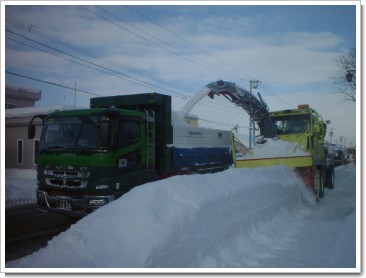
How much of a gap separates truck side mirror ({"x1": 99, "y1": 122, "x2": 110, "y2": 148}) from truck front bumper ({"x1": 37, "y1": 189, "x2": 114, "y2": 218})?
95cm

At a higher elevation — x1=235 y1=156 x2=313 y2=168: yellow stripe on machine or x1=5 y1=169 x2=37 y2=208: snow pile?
x1=235 y1=156 x2=313 y2=168: yellow stripe on machine

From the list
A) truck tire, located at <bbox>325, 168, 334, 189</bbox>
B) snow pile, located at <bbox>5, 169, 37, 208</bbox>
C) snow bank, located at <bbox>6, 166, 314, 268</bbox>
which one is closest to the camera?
snow bank, located at <bbox>6, 166, 314, 268</bbox>

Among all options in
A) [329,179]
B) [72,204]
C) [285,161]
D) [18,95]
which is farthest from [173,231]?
[329,179]

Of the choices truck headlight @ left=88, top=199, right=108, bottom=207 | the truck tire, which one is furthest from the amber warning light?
truck headlight @ left=88, top=199, right=108, bottom=207

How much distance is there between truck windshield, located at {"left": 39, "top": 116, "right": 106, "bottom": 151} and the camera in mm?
5938

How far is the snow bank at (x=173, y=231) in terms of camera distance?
349 cm

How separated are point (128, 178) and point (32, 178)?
751 cm

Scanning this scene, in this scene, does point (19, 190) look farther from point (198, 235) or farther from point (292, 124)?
point (292, 124)

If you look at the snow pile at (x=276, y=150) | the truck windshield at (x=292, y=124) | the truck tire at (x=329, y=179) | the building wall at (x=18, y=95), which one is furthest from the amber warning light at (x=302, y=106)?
the building wall at (x=18, y=95)

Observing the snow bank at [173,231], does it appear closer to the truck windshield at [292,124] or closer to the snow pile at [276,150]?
the snow pile at [276,150]

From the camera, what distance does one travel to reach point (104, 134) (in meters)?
5.71

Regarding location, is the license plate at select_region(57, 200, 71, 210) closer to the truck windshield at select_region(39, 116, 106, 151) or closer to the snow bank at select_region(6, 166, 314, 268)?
the truck windshield at select_region(39, 116, 106, 151)

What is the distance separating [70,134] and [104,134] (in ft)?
2.86

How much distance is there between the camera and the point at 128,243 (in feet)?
11.5
